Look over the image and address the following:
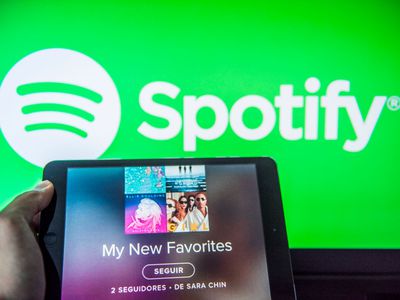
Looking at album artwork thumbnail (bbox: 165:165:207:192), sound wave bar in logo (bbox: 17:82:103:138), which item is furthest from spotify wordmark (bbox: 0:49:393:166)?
album artwork thumbnail (bbox: 165:165:207:192)

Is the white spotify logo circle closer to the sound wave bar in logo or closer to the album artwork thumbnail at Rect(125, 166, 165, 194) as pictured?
the sound wave bar in logo

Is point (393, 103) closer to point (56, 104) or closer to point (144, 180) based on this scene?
point (144, 180)

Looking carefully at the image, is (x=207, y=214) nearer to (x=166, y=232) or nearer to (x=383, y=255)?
(x=166, y=232)

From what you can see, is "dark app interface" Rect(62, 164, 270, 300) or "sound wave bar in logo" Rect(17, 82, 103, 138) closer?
"dark app interface" Rect(62, 164, 270, 300)

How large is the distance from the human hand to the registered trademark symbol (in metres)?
0.63

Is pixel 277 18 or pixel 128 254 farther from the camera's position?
pixel 277 18

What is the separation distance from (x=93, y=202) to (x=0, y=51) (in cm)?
39

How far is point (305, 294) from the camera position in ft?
2.39

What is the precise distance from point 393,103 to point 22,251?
2.28 feet

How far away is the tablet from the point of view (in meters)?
0.54

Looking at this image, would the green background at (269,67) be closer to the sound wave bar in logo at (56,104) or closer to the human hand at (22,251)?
the sound wave bar in logo at (56,104)

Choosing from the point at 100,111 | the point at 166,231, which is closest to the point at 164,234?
the point at 166,231

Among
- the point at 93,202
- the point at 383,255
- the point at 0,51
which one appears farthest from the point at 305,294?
the point at 0,51

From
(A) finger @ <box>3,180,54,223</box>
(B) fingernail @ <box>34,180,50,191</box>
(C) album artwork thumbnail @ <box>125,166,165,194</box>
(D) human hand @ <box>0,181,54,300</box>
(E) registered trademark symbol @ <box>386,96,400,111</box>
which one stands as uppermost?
(E) registered trademark symbol @ <box>386,96,400,111</box>
